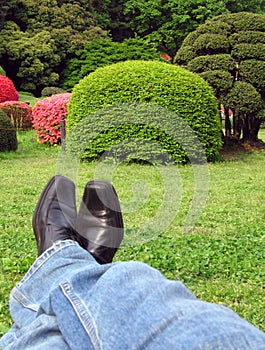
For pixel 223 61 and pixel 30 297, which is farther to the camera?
pixel 223 61

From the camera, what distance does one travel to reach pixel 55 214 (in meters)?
2.15

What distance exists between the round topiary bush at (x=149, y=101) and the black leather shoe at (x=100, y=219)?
439 cm

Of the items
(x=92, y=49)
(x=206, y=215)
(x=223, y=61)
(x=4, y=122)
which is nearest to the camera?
(x=206, y=215)

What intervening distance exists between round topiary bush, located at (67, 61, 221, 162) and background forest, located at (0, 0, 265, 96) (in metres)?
13.3

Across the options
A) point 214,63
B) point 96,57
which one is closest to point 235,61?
point 214,63

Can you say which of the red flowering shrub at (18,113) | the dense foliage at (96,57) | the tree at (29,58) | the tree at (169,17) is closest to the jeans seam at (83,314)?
the red flowering shrub at (18,113)

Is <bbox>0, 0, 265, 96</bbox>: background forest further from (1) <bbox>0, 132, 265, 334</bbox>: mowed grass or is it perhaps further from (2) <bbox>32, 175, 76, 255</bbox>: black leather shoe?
Result: (2) <bbox>32, 175, 76, 255</bbox>: black leather shoe

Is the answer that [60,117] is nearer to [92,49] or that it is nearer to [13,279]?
[13,279]

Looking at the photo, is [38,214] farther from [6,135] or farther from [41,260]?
[6,135]

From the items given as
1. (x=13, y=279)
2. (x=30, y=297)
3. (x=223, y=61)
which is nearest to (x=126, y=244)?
(x=13, y=279)

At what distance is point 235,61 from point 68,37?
45.2ft

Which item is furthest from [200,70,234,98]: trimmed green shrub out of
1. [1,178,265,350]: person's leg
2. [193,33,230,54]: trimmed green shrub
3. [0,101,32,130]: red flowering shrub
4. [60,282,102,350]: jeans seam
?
[60,282,102,350]: jeans seam

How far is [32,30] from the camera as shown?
21.1 meters

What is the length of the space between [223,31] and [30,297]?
321 inches
